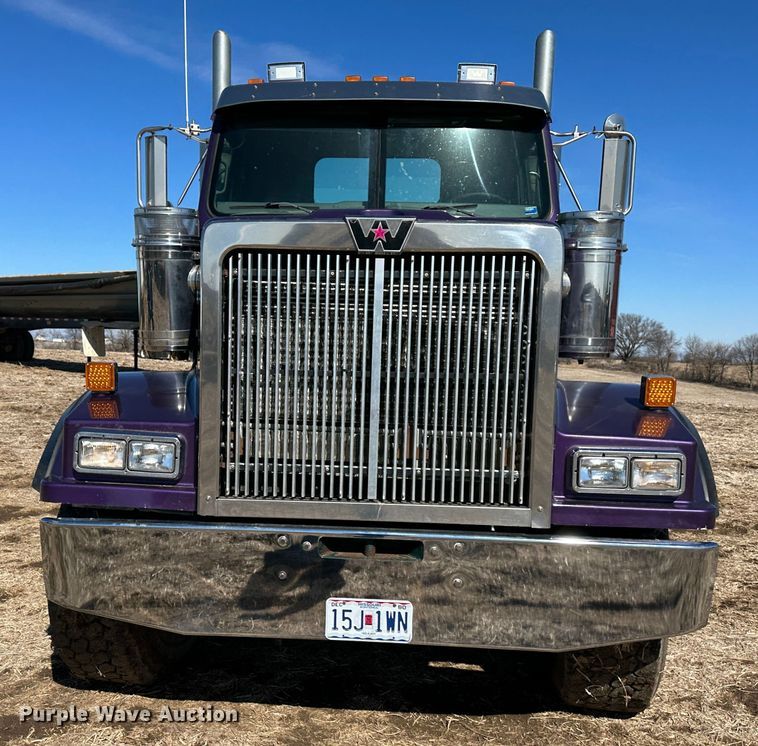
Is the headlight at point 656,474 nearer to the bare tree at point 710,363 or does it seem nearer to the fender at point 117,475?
the fender at point 117,475

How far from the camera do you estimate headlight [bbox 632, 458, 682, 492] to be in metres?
2.96

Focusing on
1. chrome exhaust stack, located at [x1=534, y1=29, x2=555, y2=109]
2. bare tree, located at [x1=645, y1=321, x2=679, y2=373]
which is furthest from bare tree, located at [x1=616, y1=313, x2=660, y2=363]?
chrome exhaust stack, located at [x1=534, y1=29, x2=555, y2=109]

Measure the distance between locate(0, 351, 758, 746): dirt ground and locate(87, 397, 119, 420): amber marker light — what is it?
133 centimetres

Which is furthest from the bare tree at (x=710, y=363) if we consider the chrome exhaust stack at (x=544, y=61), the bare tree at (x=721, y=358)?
the chrome exhaust stack at (x=544, y=61)

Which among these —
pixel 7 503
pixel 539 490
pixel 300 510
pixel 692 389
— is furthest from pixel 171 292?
pixel 692 389

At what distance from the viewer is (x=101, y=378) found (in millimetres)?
3242

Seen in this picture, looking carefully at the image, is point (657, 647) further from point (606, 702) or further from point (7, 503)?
point (7, 503)

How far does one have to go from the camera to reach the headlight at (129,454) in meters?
3.05

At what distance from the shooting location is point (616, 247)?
11.8ft

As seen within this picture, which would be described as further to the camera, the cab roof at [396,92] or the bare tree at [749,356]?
the bare tree at [749,356]

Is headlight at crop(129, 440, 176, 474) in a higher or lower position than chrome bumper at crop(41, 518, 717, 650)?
higher

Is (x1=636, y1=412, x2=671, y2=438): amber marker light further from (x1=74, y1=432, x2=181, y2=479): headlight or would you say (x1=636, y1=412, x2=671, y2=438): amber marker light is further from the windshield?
(x1=74, y1=432, x2=181, y2=479): headlight

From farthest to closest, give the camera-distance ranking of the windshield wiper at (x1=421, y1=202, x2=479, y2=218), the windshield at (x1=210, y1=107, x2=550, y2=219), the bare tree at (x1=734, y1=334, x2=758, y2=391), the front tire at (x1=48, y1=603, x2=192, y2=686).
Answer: the bare tree at (x1=734, y1=334, x2=758, y2=391), the windshield at (x1=210, y1=107, x2=550, y2=219), the windshield wiper at (x1=421, y1=202, x2=479, y2=218), the front tire at (x1=48, y1=603, x2=192, y2=686)

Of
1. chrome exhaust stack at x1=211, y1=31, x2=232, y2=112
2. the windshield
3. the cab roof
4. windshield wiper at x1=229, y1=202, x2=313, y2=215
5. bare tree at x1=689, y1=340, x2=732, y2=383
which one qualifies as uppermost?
chrome exhaust stack at x1=211, y1=31, x2=232, y2=112
